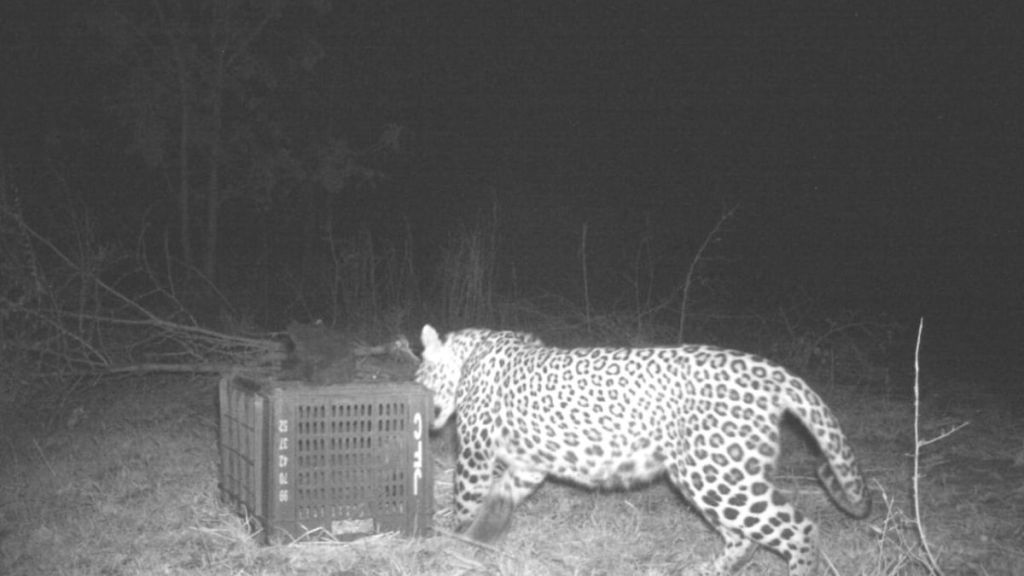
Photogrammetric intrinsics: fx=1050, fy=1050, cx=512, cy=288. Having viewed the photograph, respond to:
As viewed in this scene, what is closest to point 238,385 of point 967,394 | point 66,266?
point 66,266

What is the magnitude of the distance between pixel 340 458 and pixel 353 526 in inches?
12.9

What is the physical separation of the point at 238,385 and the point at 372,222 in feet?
61.2

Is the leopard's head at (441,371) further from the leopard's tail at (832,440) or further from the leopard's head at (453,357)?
the leopard's tail at (832,440)

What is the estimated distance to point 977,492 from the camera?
601 centimetres

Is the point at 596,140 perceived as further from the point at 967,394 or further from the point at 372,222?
the point at 967,394

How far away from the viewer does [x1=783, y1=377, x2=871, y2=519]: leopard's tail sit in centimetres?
444

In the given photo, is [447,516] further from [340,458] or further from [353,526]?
[340,458]

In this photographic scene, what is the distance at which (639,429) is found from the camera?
4.75 meters

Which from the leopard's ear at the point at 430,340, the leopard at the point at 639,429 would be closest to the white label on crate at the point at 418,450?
the leopard at the point at 639,429

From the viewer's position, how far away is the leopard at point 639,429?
4422mm

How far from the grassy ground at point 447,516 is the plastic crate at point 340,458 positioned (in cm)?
12

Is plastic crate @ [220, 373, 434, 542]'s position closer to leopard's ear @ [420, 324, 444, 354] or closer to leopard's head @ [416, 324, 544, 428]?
leopard's head @ [416, 324, 544, 428]

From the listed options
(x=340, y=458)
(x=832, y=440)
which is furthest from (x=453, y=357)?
(x=832, y=440)

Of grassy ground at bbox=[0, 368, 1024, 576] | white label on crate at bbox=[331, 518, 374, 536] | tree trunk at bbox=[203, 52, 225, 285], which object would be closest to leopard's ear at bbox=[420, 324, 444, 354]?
grassy ground at bbox=[0, 368, 1024, 576]
